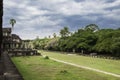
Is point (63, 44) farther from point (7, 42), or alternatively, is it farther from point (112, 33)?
point (112, 33)

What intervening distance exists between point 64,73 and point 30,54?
65498 mm

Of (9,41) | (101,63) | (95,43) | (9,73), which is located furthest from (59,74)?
(9,41)

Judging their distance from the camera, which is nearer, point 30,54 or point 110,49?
point 110,49

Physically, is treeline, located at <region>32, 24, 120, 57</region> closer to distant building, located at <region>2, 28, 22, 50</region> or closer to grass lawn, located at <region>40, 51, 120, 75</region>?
grass lawn, located at <region>40, 51, 120, 75</region>

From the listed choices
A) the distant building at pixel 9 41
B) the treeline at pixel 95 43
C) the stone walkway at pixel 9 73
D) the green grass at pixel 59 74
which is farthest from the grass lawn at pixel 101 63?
the distant building at pixel 9 41

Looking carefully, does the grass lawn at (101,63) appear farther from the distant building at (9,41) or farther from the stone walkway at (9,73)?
the distant building at (9,41)

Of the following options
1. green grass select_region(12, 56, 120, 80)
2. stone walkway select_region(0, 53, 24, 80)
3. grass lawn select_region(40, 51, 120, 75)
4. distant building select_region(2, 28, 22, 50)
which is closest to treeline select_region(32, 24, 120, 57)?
grass lawn select_region(40, 51, 120, 75)

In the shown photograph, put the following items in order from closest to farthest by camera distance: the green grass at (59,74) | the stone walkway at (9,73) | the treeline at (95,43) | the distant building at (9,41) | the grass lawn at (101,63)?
1. the stone walkway at (9,73)
2. the green grass at (59,74)
3. the grass lawn at (101,63)
4. the treeline at (95,43)
5. the distant building at (9,41)

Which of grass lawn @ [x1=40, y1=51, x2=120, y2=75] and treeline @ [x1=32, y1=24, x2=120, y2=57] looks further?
treeline @ [x1=32, y1=24, x2=120, y2=57]

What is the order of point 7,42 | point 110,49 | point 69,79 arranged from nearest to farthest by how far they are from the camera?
point 69,79
point 110,49
point 7,42

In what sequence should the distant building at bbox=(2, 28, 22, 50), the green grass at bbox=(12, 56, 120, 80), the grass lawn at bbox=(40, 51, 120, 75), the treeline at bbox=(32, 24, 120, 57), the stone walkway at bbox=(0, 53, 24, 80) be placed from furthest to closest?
the distant building at bbox=(2, 28, 22, 50), the treeline at bbox=(32, 24, 120, 57), the grass lawn at bbox=(40, 51, 120, 75), the green grass at bbox=(12, 56, 120, 80), the stone walkway at bbox=(0, 53, 24, 80)

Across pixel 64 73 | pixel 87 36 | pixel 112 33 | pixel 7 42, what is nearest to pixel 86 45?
pixel 87 36

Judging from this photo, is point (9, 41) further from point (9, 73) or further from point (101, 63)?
point (9, 73)

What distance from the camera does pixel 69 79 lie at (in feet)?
120
